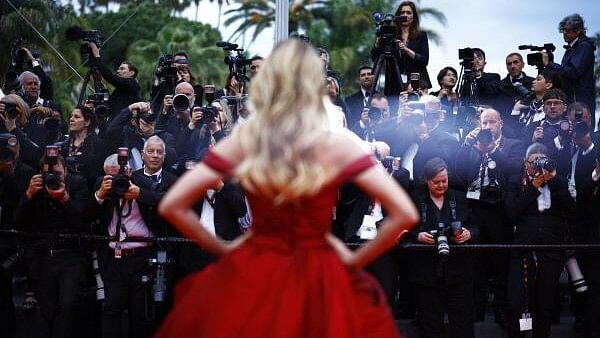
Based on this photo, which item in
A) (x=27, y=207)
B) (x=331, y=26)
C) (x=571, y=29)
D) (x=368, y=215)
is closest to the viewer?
(x=27, y=207)

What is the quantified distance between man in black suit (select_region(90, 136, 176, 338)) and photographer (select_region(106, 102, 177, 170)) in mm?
657

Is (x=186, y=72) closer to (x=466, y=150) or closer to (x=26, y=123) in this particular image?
(x=26, y=123)

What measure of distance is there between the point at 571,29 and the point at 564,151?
197cm

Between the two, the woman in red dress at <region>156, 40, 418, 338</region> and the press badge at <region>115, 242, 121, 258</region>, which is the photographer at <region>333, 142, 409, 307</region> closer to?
the press badge at <region>115, 242, 121, 258</region>

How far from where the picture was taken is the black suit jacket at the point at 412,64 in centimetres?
994

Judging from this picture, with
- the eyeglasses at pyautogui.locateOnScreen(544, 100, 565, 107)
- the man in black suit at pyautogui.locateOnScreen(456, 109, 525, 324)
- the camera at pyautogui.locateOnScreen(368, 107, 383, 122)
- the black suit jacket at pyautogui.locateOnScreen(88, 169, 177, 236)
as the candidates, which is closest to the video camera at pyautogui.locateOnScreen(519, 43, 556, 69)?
the eyeglasses at pyautogui.locateOnScreen(544, 100, 565, 107)

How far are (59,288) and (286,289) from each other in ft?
14.5

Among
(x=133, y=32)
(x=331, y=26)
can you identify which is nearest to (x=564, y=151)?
(x=331, y=26)

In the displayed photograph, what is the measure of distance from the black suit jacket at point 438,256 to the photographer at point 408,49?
208 cm

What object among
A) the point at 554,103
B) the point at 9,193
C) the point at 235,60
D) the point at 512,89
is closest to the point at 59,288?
the point at 9,193

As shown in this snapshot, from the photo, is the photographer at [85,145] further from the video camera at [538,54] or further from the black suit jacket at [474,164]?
the video camera at [538,54]

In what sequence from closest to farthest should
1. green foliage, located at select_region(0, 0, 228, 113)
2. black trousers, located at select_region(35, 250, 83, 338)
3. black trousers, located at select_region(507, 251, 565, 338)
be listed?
black trousers, located at select_region(35, 250, 83, 338)
black trousers, located at select_region(507, 251, 565, 338)
green foliage, located at select_region(0, 0, 228, 113)

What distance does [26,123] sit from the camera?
920cm

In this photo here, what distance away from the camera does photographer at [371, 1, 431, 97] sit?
997 cm
